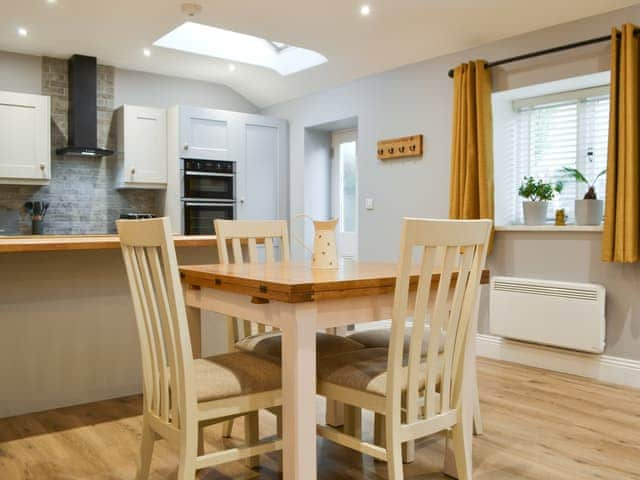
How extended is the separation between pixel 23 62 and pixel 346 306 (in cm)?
464

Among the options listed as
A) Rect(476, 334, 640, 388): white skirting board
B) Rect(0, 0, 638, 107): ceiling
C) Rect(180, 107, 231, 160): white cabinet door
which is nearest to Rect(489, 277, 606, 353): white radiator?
Rect(476, 334, 640, 388): white skirting board

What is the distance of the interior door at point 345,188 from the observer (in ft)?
20.1

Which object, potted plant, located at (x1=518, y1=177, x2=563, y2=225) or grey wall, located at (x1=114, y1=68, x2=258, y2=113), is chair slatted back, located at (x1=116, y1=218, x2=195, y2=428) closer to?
potted plant, located at (x1=518, y1=177, x2=563, y2=225)

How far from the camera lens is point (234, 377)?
1902 millimetres

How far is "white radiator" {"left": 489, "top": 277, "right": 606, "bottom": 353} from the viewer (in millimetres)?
3689

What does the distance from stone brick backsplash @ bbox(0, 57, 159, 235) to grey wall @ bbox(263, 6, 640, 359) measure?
176 centimetres

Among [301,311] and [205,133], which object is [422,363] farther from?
[205,133]

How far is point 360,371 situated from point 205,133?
4248 mm

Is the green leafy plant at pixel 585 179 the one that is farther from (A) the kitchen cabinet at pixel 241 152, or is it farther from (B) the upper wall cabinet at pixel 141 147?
(B) the upper wall cabinet at pixel 141 147

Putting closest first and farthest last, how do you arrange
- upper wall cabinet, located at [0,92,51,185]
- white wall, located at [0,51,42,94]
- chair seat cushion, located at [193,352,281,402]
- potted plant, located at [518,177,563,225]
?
chair seat cushion, located at [193,352,281,402], potted plant, located at [518,177,563,225], upper wall cabinet, located at [0,92,51,185], white wall, located at [0,51,42,94]

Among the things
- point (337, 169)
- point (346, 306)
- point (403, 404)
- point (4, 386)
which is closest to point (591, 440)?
point (403, 404)

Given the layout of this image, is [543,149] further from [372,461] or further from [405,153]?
[372,461]

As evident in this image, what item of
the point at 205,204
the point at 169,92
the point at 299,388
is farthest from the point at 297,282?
the point at 169,92

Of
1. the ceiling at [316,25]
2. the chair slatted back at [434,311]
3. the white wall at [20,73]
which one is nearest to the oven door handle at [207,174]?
the ceiling at [316,25]
